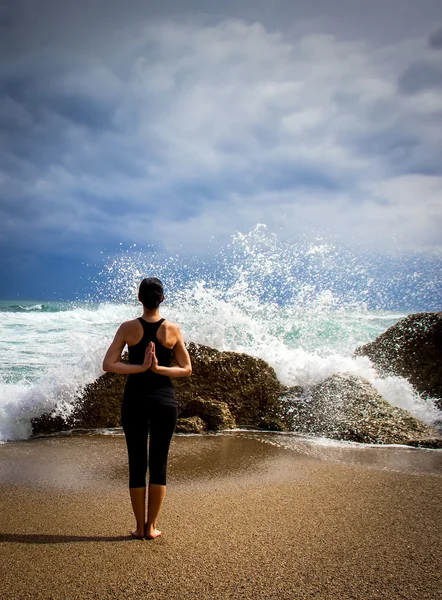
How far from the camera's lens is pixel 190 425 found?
660 cm

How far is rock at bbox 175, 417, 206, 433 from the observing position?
6.54 metres

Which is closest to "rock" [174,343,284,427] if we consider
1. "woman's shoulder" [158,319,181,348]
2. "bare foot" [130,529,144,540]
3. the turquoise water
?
the turquoise water

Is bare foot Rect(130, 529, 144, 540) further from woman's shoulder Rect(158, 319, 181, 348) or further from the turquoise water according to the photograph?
the turquoise water

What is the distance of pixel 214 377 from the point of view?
24.3 ft

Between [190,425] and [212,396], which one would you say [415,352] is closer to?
[212,396]

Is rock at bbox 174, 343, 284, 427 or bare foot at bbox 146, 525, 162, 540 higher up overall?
rock at bbox 174, 343, 284, 427

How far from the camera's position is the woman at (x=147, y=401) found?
10.8 ft

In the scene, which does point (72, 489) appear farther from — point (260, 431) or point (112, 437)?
point (260, 431)

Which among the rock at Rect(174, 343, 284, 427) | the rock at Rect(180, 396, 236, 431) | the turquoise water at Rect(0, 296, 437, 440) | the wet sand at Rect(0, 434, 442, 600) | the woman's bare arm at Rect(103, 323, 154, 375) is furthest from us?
the rock at Rect(174, 343, 284, 427)

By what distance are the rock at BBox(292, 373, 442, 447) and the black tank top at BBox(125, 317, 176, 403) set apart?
4.04m

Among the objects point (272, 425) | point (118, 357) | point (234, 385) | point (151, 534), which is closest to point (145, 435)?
point (118, 357)

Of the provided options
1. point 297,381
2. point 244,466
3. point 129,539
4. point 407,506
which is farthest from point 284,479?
point 297,381

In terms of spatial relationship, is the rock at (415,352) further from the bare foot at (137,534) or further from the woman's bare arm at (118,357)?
the woman's bare arm at (118,357)

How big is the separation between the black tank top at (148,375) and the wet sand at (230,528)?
40.5 inches
